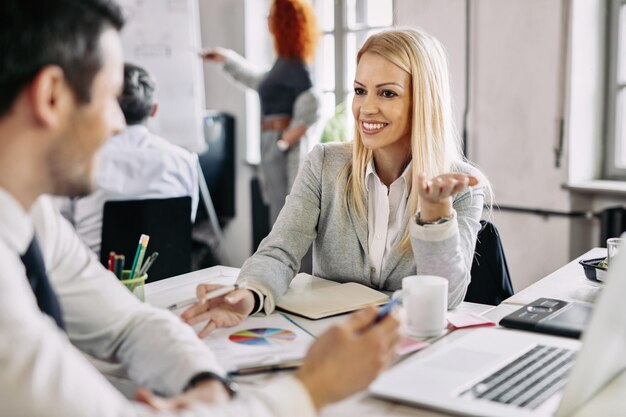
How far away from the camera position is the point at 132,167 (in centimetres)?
265

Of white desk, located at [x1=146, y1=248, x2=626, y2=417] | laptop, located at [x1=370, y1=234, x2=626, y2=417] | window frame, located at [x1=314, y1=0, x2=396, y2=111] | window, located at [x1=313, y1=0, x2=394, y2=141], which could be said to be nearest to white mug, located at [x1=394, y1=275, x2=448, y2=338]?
laptop, located at [x1=370, y1=234, x2=626, y2=417]

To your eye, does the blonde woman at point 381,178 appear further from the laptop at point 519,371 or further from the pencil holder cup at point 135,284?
the laptop at point 519,371

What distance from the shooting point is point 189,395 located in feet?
3.18

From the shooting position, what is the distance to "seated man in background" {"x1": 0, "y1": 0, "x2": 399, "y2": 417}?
758 millimetres

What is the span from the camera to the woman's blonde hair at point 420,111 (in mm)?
1794

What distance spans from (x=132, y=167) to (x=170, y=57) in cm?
155

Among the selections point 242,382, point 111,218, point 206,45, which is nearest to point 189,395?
point 242,382

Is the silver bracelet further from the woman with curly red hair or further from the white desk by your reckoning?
the woman with curly red hair

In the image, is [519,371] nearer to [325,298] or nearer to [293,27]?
[325,298]

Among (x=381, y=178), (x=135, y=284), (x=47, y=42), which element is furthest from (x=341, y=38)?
(x=47, y=42)

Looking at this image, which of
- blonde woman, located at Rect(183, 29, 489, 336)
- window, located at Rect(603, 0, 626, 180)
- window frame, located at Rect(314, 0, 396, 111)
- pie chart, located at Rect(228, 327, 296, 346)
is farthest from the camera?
window frame, located at Rect(314, 0, 396, 111)

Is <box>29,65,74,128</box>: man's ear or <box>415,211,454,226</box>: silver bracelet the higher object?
<box>29,65,74,128</box>: man's ear

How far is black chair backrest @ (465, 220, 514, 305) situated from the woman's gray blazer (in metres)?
0.12

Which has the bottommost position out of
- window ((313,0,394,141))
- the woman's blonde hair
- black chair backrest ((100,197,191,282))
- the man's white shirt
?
black chair backrest ((100,197,191,282))
